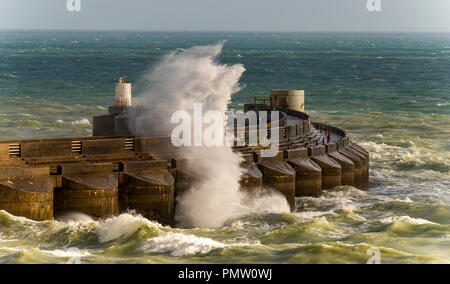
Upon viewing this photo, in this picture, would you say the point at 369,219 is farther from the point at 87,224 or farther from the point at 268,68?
the point at 268,68

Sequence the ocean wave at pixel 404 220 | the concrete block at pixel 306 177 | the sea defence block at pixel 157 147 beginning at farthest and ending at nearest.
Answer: the concrete block at pixel 306 177
the sea defence block at pixel 157 147
the ocean wave at pixel 404 220

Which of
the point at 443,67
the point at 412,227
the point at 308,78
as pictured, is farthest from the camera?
the point at 443,67

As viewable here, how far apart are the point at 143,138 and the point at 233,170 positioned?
3.55m

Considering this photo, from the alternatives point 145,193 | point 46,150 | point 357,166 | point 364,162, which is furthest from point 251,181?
point 364,162

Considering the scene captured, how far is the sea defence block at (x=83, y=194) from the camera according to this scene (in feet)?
92.2

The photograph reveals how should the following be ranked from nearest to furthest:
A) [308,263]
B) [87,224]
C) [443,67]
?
[308,263] → [87,224] → [443,67]

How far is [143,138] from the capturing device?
3141 cm

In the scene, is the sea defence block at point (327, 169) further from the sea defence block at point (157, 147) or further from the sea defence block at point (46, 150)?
the sea defence block at point (46, 150)

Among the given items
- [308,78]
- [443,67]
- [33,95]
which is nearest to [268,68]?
[308,78]

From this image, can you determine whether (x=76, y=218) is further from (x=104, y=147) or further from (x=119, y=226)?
(x=104, y=147)

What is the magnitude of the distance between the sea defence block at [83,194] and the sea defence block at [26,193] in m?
0.58

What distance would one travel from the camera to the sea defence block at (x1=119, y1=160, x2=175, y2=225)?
29.2 metres

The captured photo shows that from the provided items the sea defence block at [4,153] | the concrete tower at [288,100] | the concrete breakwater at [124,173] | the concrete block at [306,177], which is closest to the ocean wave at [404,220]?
the concrete breakwater at [124,173]

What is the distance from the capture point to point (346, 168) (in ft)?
123
